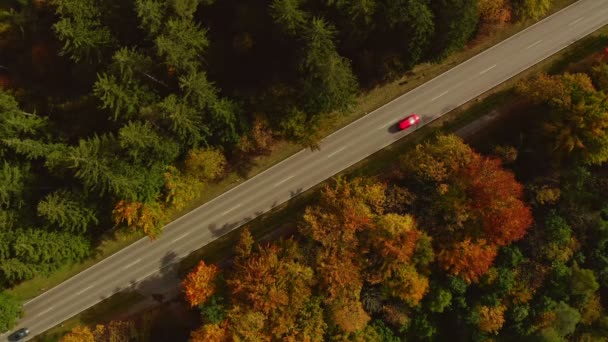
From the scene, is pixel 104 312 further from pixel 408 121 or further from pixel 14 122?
pixel 408 121

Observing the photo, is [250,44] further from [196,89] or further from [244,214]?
[244,214]

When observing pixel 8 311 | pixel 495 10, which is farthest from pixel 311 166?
pixel 8 311

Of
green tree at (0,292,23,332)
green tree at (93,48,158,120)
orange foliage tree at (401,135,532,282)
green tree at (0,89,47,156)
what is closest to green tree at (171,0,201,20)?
green tree at (93,48,158,120)

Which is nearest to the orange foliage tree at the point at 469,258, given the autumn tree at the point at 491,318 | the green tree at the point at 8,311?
the autumn tree at the point at 491,318

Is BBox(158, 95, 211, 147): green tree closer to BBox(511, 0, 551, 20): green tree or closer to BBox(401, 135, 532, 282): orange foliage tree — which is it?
BBox(401, 135, 532, 282): orange foliage tree

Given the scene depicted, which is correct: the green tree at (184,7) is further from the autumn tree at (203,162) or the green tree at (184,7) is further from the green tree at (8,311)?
the green tree at (8,311)

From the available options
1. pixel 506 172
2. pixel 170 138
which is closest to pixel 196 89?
pixel 170 138
